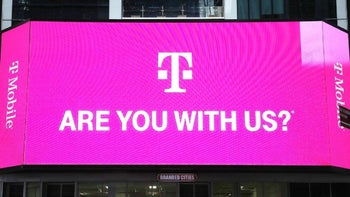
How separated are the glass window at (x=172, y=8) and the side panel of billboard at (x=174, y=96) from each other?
7.96 feet

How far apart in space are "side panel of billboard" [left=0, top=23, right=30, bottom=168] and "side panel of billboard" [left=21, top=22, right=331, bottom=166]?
349 millimetres

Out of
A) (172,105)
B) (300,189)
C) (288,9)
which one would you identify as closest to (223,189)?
(300,189)

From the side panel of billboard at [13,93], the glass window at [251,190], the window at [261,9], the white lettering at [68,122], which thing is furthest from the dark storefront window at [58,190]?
the window at [261,9]

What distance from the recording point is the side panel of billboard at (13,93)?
69.1ft

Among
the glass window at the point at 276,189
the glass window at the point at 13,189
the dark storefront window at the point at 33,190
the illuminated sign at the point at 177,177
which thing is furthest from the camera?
the glass window at the point at 13,189

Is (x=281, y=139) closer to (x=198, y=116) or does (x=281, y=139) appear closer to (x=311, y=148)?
(x=311, y=148)

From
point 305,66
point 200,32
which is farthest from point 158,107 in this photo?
point 305,66

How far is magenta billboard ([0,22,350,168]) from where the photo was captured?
2070 cm

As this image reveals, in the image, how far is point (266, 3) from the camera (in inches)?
953

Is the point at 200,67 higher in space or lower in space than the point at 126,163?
higher

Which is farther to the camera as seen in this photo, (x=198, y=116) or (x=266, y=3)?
(x=266, y=3)

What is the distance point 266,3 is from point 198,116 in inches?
238

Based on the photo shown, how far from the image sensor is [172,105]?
21125mm

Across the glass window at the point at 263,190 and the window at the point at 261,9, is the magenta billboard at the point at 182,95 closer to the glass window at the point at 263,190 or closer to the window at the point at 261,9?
the window at the point at 261,9
